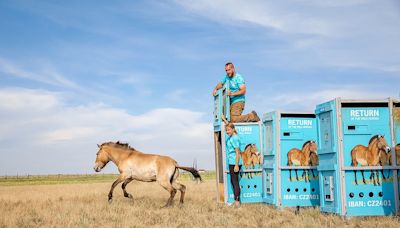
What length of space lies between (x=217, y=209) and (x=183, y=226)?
2694 mm

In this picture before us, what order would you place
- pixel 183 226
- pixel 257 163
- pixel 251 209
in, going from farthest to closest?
pixel 257 163 → pixel 251 209 → pixel 183 226

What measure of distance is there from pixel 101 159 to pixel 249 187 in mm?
4690

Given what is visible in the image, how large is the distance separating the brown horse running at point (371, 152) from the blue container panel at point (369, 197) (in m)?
0.13

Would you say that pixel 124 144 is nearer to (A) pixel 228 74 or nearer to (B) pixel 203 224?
(A) pixel 228 74

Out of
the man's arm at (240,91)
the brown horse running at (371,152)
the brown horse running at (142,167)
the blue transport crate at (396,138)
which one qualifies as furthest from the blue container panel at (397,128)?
the brown horse running at (142,167)

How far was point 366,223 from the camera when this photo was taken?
9219 mm

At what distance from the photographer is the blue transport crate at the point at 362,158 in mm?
9758

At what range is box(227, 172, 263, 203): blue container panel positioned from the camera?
42.5 ft

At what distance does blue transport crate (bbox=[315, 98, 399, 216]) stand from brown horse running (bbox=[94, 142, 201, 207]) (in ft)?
15.6

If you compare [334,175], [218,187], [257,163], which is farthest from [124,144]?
[334,175]

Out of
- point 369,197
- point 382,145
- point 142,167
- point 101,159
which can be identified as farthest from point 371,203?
point 101,159

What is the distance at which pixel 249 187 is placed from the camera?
13016 millimetres

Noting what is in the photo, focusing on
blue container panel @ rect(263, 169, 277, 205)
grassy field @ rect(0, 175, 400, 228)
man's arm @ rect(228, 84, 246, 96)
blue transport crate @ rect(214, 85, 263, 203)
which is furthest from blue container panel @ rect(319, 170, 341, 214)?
man's arm @ rect(228, 84, 246, 96)

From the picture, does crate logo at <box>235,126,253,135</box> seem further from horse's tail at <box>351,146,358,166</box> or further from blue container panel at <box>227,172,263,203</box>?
horse's tail at <box>351,146,358,166</box>
